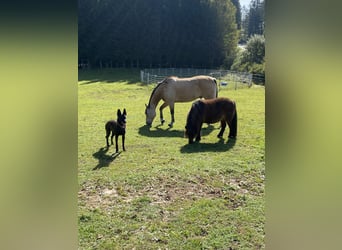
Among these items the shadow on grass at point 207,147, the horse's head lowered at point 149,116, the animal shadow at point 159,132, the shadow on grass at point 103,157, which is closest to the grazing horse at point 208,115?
the shadow on grass at point 207,147

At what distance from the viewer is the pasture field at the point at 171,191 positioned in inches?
129

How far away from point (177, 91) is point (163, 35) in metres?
28.2

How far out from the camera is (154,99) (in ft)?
34.6

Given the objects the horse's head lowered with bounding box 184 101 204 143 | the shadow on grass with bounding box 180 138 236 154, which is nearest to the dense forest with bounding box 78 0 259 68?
the horse's head lowered with bounding box 184 101 204 143

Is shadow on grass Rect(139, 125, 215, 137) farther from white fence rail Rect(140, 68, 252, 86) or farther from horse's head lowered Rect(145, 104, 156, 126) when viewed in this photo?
white fence rail Rect(140, 68, 252, 86)

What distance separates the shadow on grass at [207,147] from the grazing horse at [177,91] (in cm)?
263

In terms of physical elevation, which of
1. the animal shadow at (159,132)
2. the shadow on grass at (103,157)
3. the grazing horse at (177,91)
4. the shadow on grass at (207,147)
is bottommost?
the shadow on grass at (103,157)

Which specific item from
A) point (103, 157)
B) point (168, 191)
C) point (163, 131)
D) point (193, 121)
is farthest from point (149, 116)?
point (168, 191)

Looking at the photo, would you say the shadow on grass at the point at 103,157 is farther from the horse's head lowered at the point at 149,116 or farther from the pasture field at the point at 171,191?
the horse's head lowered at the point at 149,116

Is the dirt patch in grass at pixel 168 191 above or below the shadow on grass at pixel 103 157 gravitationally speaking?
below

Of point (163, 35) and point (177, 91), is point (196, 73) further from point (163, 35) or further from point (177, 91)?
point (177, 91)

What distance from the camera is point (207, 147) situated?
7.59 meters

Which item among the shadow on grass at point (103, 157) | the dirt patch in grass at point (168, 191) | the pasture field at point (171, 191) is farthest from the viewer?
the shadow on grass at point (103, 157)
